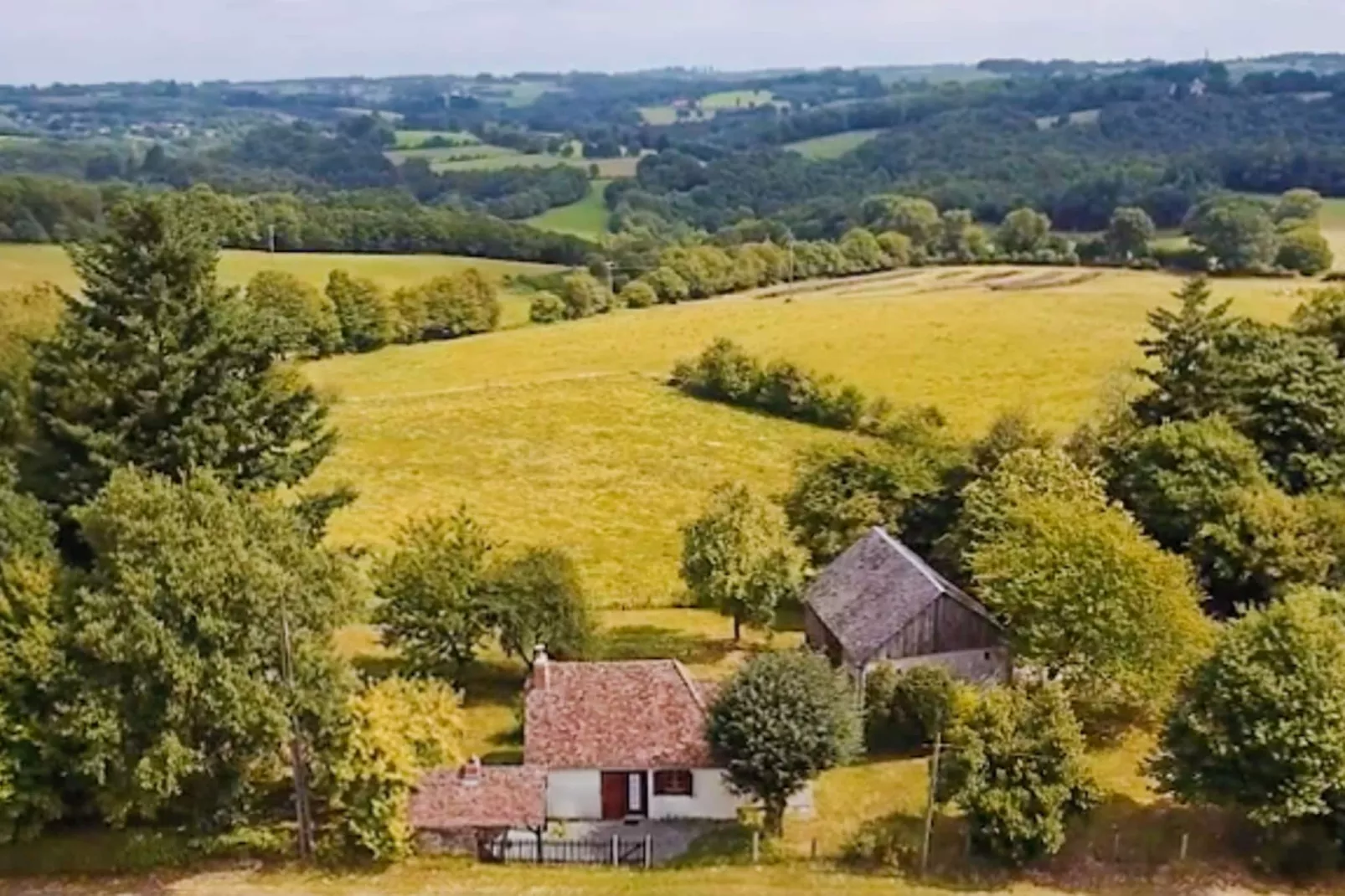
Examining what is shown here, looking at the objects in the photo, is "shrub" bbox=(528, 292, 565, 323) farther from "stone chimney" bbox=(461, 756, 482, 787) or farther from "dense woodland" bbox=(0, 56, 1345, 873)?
"stone chimney" bbox=(461, 756, 482, 787)

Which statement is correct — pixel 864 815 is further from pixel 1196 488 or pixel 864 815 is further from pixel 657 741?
pixel 1196 488

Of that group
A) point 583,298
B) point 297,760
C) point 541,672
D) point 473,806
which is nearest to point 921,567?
point 541,672

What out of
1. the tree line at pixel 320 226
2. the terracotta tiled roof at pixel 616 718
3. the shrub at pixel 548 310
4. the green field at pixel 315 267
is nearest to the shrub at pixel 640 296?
the shrub at pixel 548 310

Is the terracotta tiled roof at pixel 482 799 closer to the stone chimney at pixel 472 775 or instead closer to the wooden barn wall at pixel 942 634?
the stone chimney at pixel 472 775

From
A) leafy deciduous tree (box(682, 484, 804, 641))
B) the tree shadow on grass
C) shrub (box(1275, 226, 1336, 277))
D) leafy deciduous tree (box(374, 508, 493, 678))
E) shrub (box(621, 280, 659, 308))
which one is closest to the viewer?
leafy deciduous tree (box(374, 508, 493, 678))

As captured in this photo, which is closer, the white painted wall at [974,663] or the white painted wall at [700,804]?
the white painted wall at [700,804]

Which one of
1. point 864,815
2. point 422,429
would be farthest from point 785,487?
point 864,815

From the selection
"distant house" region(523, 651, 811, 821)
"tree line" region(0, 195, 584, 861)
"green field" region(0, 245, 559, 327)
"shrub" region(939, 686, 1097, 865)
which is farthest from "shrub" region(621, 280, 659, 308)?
"shrub" region(939, 686, 1097, 865)
